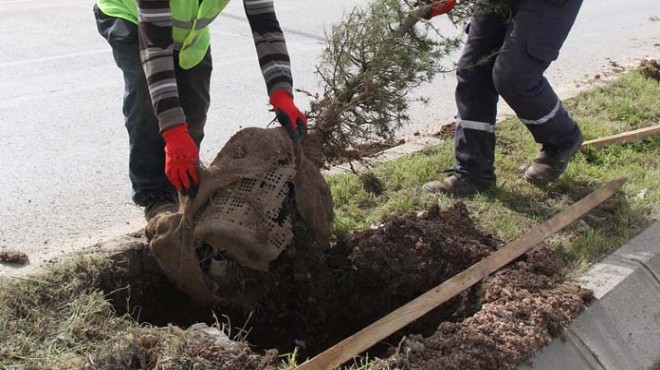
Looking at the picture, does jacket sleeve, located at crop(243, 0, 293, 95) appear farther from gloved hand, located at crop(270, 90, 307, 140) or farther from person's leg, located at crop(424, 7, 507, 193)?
person's leg, located at crop(424, 7, 507, 193)

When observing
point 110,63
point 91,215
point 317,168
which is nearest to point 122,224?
point 91,215

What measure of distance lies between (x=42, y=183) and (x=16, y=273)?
1.90m

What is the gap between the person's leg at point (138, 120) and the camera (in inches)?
136

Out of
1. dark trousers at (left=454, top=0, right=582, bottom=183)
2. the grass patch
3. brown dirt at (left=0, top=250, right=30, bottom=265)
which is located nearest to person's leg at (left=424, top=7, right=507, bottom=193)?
dark trousers at (left=454, top=0, right=582, bottom=183)

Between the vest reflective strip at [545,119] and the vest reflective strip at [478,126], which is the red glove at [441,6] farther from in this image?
the vest reflective strip at [545,119]

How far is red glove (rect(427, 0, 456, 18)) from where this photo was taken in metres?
4.20

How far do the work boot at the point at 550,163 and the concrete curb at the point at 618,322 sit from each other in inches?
37.3

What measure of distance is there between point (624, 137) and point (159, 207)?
11.0ft

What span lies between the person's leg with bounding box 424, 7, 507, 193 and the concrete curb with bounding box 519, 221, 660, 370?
3.48 feet

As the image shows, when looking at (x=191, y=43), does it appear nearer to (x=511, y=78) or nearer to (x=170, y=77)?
(x=170, y=77)

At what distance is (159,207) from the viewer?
3744 millimetres

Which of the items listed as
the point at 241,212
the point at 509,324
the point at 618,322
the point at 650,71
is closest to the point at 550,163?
the point at 618,322

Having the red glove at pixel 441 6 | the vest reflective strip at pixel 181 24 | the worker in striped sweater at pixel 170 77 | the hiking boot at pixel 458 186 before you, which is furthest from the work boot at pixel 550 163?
the vest reflective strip at pixel 181 24

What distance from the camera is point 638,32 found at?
Result: 11.5 m
